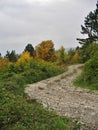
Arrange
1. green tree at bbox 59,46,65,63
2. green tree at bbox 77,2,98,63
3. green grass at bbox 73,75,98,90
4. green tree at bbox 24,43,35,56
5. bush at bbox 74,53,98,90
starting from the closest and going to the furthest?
green grass at bbox 73,75,98,90 → bush at bbox 74,53,98,90 → green tree at bbox 77,2,98,63 → green tree at bbox 59,46,65,63 → green tree at bbox 24,43,35,56

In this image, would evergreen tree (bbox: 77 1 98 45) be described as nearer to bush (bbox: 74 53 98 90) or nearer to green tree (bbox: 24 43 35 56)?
green tree (bbox: 24 43 35 56)

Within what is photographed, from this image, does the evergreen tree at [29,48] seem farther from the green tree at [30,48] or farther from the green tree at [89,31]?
the green tree at [89,31]

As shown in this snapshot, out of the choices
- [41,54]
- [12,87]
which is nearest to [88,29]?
[41,54]

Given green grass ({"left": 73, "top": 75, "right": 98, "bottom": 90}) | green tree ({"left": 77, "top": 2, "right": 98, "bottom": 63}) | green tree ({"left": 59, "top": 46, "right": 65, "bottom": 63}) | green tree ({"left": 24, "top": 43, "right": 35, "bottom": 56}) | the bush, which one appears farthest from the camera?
green tree ({"left": 24, "top": 43, "right": 35, "bottom": 56})

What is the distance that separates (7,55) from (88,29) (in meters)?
32.2

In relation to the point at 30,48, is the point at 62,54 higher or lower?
lower

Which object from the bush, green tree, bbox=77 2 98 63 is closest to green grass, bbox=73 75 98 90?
the bush

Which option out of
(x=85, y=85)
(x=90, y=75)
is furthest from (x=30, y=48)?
(x=85, y=85)

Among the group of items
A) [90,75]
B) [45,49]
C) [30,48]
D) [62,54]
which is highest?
[30,48]

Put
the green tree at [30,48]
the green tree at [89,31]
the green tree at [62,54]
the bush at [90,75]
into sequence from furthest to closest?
1. the green tree at [30,48]
2. the green tree at [62,54]
3. the green tree at [89,31]
4. the bush at [90,75]

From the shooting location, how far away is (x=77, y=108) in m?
20.5

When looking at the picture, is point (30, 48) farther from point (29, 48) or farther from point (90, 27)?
point (90, 27)

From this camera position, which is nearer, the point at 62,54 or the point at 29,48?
the point at 62,54

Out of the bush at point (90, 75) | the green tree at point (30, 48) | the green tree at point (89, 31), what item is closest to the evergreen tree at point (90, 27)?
the green tree at point (89, 31)
